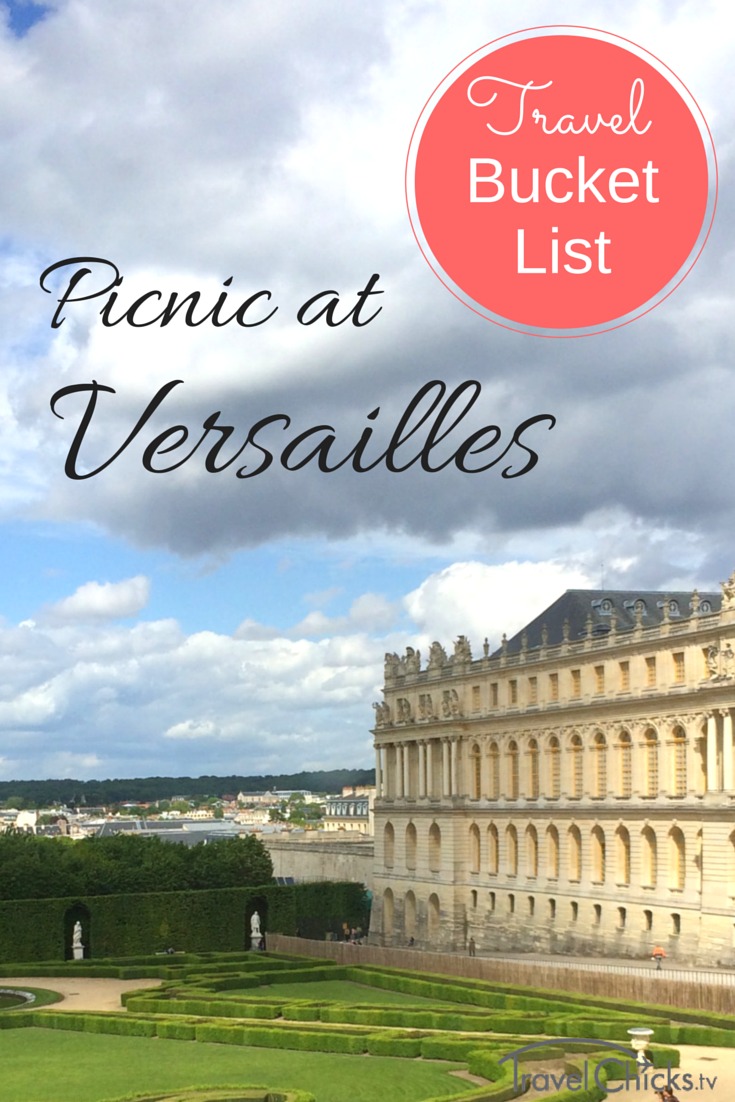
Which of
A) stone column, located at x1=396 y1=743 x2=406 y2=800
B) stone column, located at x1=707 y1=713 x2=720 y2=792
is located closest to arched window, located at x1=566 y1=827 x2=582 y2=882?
stone column, located at x1=707 y1=713 x2=720 y2=792

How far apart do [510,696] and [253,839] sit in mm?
21483

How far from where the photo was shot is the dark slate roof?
333ft

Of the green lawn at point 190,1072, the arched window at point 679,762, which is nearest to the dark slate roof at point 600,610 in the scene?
the arched window at point 679,762

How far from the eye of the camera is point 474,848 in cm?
11362

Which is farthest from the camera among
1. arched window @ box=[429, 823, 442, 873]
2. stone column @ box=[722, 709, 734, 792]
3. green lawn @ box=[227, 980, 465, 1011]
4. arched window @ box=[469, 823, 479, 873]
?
arched window @ box=[429, 823, 442, 873]

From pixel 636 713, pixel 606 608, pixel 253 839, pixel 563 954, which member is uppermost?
pixel 606 608

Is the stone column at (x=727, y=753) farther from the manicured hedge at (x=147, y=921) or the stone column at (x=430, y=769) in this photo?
the stone column at (x=430, y=769)

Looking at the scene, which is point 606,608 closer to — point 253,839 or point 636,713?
point 636,713

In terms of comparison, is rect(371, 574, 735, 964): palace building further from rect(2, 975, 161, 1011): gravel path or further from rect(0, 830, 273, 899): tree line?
rect(2, 975, 161, 1011): gravel path

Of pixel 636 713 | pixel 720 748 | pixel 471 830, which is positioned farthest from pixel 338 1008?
pixel 471 830

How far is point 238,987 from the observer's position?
245ft

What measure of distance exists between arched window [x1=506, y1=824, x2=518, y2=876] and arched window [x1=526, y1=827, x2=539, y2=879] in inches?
77.6

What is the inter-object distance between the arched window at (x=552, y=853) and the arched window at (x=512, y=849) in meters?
5.32

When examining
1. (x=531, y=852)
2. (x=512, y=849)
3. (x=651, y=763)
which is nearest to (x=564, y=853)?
(x=531, y=852)
